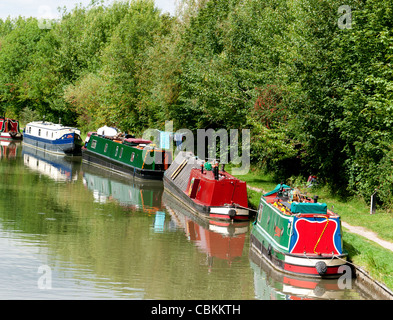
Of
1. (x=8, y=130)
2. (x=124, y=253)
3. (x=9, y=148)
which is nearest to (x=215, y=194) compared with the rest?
(x=124, y=253)

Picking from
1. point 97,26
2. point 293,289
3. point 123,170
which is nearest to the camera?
point 293,289

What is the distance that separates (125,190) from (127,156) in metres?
5.65

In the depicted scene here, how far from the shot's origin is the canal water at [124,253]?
15.4 m

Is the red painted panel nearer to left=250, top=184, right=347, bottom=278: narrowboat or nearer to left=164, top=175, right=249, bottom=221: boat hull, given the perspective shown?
left=250, top=184, right=347, bottom=278: narrowboat

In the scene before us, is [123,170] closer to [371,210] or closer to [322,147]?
[322,147]

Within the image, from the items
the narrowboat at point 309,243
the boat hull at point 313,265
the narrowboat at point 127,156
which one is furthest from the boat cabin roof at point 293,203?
the narrowboat at point 127,156

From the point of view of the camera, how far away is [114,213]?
25984mm

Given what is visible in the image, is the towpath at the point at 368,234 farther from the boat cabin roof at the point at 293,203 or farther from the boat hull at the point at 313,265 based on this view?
the boat hull at the point at 313,265

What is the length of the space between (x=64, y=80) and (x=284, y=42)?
1557 inches

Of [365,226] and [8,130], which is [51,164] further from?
[365,226]

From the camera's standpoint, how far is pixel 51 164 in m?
44.0

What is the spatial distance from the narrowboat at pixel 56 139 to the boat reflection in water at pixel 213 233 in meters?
23.8
